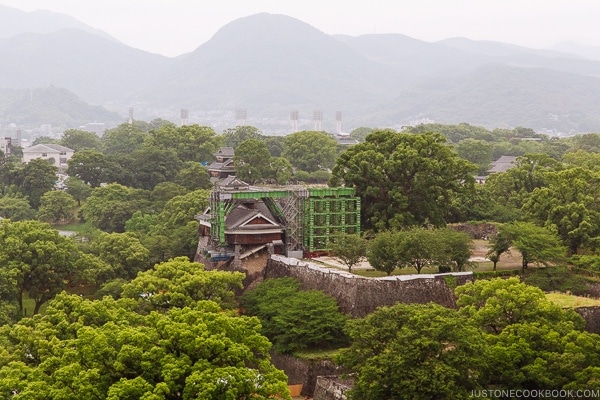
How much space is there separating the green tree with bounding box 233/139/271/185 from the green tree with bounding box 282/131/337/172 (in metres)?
12.6

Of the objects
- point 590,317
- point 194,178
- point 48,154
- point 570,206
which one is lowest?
point 48,154

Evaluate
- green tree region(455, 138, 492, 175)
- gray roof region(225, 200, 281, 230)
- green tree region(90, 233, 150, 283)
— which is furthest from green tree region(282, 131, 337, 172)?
gray roof region(225, 200, 281, 230)

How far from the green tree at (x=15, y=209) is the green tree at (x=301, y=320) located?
30264 millimetres

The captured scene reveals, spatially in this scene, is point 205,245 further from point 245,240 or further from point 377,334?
point 377,334

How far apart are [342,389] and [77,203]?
139ft

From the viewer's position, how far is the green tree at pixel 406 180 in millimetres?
44375

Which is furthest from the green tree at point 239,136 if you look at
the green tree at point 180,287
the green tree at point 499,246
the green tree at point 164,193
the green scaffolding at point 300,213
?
the green tree at point 180,287

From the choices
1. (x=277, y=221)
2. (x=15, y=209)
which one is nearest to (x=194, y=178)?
(x=15, y=209)

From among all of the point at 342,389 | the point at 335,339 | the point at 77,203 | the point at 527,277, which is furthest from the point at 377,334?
the point at 77,203

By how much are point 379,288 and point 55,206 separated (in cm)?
3390

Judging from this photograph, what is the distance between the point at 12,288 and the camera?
38.2 meters

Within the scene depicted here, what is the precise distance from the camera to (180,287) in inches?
1358

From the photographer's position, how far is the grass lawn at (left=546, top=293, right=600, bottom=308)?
34.0 metres

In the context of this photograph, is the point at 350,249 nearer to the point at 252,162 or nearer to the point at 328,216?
the point at 328,216
